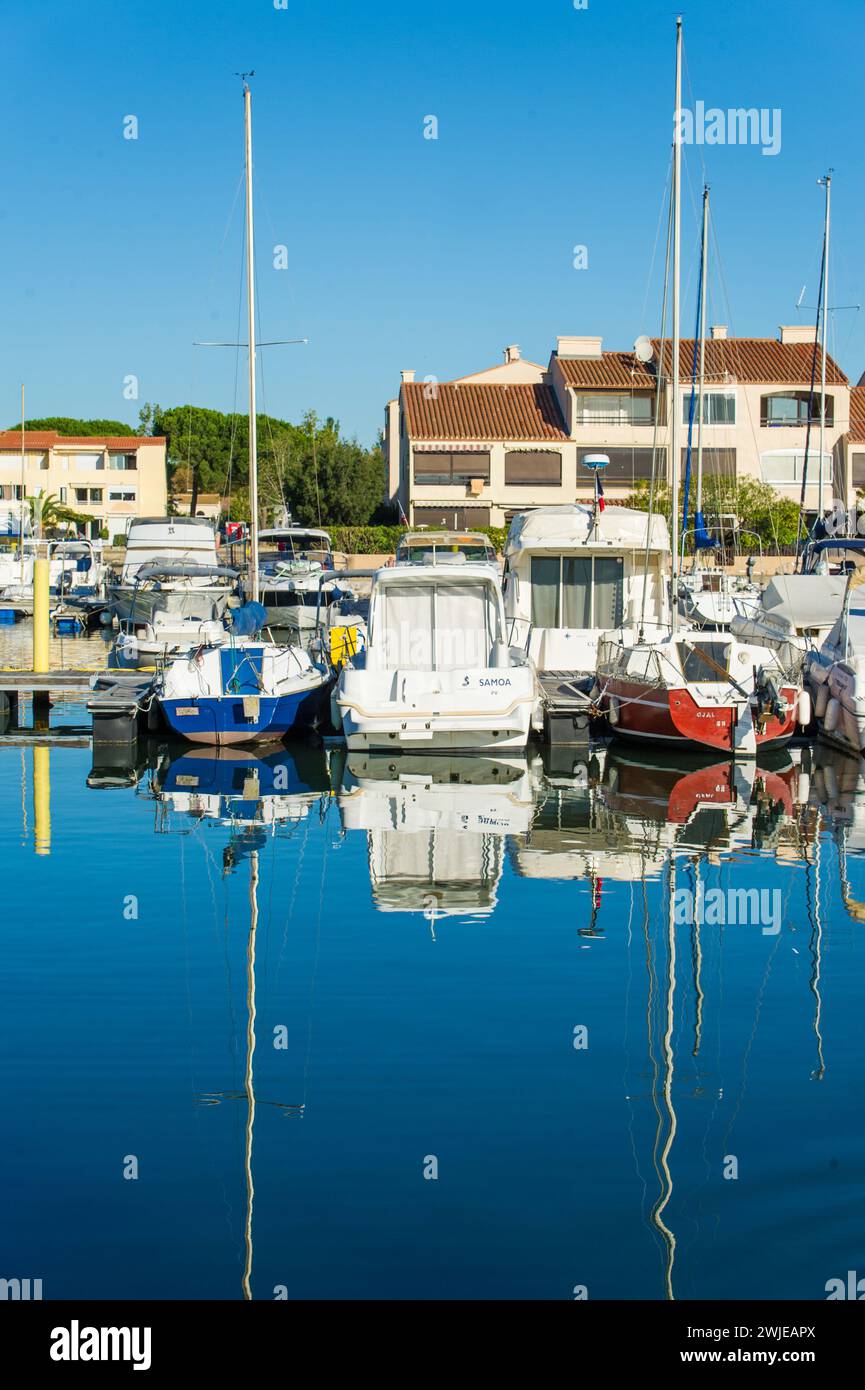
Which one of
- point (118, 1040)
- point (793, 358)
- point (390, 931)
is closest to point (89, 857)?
point (390, 931)

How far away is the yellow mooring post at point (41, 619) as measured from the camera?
23.7 meters

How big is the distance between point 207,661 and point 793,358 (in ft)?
153

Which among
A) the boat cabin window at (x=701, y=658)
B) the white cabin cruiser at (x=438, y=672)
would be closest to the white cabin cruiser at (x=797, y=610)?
the boat cabin window at (x=701, y=658)

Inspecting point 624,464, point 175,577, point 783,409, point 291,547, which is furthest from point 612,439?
point 175,577

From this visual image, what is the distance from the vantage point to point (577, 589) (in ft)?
79.6

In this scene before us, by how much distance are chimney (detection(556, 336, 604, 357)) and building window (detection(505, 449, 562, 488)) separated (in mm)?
4986

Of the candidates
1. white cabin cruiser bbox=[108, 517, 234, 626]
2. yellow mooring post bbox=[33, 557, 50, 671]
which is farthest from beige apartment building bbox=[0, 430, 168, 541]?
yellow mooring post bbox=[33, 557, 50, 671]

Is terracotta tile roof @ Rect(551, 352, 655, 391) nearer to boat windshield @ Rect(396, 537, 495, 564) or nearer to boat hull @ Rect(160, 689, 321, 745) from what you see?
boat windshield @ Rect(396, 537, 495, 564)

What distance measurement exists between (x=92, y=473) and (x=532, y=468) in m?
30.3

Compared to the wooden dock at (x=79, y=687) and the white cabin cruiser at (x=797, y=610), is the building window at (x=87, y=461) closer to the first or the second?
the wooden dock at (x=79, y=687)

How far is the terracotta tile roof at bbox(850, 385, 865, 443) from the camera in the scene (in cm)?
5937

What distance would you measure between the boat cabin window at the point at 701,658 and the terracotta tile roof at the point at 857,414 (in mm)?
41893

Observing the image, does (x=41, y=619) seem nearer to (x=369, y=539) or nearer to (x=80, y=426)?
(x=369, y=539)

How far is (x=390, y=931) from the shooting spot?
11.4 m
